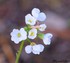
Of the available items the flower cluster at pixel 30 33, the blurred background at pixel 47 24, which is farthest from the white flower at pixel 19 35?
the blurred background at pixel 47 24

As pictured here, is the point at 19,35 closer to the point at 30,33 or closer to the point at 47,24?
the point at 30,33

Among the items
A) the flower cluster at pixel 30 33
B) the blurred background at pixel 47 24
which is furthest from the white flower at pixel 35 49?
the blurred background at pixel 47 24

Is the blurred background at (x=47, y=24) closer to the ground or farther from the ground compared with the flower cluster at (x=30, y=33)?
closer to the ground

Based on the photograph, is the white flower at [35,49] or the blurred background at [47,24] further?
the blurred background at [47,24]

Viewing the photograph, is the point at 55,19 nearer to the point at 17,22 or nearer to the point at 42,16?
the point at 17,22

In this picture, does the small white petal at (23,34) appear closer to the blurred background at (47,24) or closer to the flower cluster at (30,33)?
the flower cluster at (30,33)

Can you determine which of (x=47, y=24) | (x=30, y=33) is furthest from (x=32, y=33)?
(x=47, y=24)

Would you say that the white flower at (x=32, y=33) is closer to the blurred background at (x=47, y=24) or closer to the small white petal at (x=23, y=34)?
the small white petal at (x=23, y=34)

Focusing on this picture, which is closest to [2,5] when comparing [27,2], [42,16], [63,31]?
[27,2]

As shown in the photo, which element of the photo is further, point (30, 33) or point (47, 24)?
point (47, 24)

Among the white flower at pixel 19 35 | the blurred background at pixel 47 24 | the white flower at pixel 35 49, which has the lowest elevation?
the blurred background at pixel 47 24
